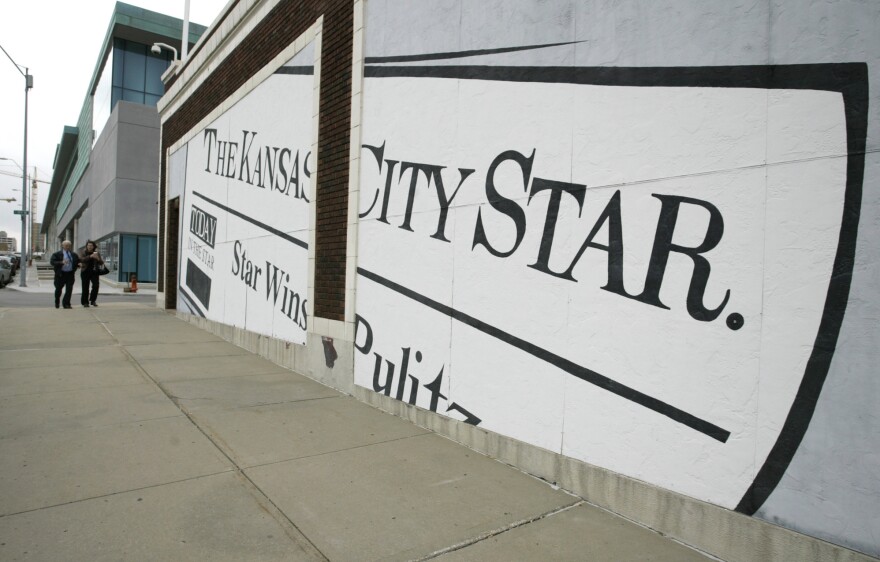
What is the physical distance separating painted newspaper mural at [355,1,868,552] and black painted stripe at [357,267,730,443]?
0.04 ft

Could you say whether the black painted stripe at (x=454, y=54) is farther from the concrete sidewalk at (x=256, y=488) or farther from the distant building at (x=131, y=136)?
the distant building at (x=131, y=136)

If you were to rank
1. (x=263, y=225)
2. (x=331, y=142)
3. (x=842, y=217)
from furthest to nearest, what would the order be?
1. (x=263, y=225)
2. (x=331, y=142)
3. (x=842, y=217)

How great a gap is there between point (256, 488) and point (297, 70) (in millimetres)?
5932

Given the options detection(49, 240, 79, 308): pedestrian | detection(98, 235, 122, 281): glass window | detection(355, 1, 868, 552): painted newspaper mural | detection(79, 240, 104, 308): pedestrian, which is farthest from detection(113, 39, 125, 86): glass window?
detection(355, 1, 868, 552): painted newspaper mural

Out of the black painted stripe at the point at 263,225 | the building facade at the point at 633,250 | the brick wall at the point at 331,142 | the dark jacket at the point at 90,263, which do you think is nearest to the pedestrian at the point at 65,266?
the dark jacket at the point at 90,263

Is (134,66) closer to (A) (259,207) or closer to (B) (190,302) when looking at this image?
(B) (190,302)

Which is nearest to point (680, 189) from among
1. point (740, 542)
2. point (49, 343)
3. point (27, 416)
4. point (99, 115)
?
point (740, 542)

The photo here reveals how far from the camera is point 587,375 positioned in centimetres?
351

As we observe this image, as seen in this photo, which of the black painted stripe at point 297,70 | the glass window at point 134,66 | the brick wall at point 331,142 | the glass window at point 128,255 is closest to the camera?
the brick wall at point 331,142

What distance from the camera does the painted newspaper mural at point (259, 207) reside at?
24.0 feet

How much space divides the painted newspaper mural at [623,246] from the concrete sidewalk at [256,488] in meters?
0.51

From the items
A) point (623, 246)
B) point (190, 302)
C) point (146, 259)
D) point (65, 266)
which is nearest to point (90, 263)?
point (65, 266)

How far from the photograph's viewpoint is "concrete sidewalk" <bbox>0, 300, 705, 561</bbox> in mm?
2787

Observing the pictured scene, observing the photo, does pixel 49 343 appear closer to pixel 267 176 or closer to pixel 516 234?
pixel 267 176
